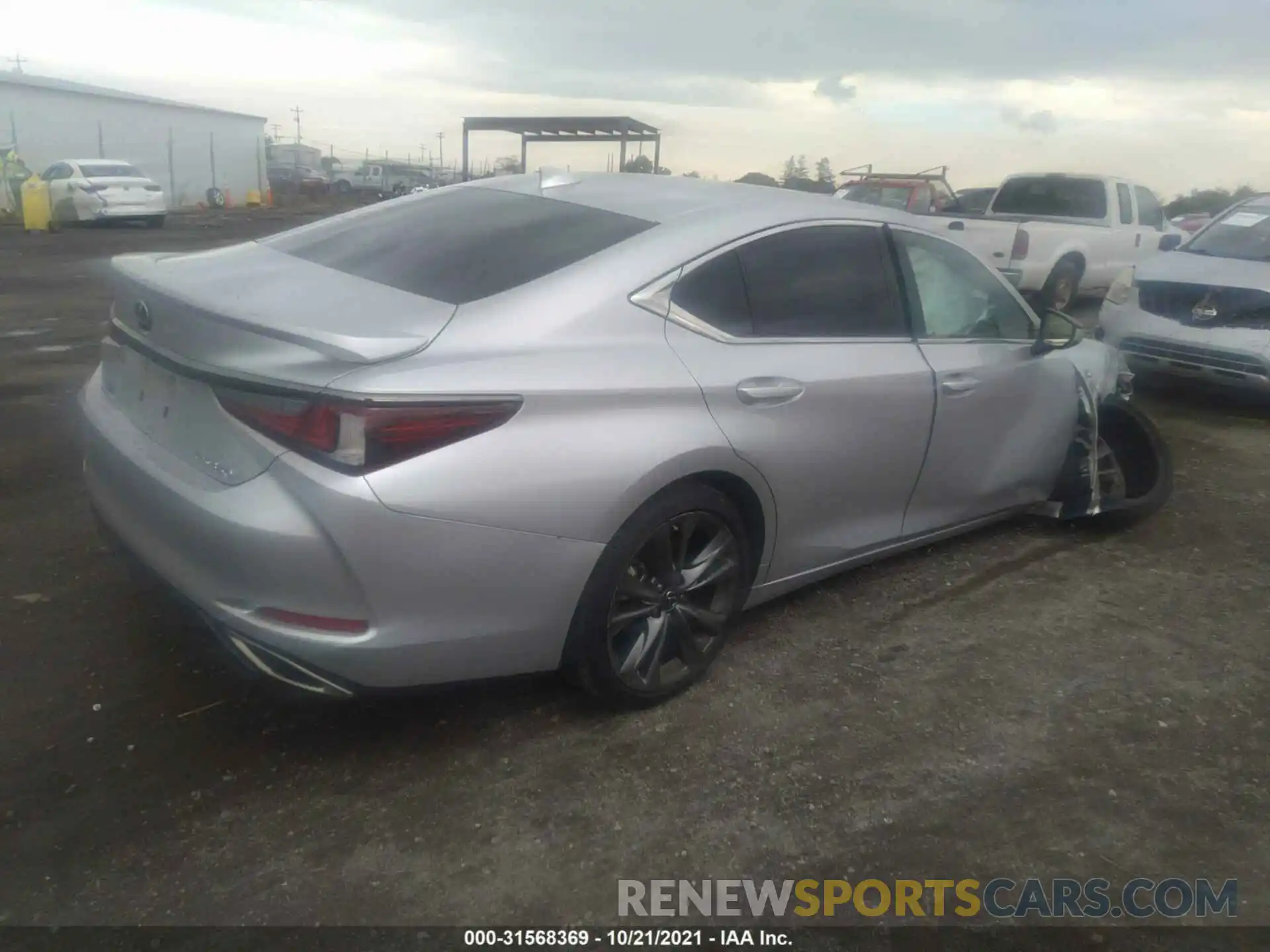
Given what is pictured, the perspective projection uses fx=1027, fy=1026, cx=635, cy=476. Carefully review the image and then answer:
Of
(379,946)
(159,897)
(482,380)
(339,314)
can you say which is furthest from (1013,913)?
(339,314)

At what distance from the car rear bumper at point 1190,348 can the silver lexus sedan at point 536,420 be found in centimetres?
398

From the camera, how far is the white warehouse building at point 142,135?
3130 centimetres

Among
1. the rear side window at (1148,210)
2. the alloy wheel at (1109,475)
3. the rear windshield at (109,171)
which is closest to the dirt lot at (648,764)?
the alloy wheel at (1109,475)

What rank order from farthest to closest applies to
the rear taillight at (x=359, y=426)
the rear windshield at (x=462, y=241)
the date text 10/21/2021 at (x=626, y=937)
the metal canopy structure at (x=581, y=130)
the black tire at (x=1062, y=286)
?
1. the metal canopy structure at (x=581, y=130)
2. the black tire at (x=1062, y=286)
3. the rear windshield at (x=462, y=241)
4. the rear taillight at (x=359, y=426)
5. the date text 10/21/2021 at (x=626, y=937)

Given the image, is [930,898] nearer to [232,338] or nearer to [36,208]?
[232,338]

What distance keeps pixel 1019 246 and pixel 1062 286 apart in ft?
3.28

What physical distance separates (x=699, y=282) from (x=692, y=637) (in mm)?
1106

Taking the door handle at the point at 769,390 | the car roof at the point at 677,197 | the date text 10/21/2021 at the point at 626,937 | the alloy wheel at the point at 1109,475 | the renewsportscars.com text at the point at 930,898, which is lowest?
the date text 10/21/2021 at the point at 626,937

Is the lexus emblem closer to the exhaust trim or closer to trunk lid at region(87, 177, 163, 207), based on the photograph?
the exhaust trim

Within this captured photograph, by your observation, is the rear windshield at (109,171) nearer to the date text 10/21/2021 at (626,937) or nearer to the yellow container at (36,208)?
the yellow container at (36,208)

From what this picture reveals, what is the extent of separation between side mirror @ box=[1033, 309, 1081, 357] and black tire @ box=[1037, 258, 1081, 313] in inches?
278

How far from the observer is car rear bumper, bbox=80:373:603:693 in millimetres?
2424

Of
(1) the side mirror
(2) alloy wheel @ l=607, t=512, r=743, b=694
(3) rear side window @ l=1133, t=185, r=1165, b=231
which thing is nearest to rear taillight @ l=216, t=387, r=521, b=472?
(2) alloy wheel @ l=607, t=512, r=743, b=694

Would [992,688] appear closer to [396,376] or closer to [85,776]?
[396,376]
